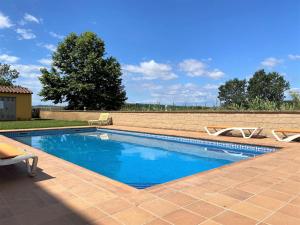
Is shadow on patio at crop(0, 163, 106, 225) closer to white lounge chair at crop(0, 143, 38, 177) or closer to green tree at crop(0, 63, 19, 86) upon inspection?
white lounge chair at crop(0, 143, 38, 177)

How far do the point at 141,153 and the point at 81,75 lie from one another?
17.0 m

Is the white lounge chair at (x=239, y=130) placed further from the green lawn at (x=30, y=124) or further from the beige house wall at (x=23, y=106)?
the beige house wall at (x=23, y=106)

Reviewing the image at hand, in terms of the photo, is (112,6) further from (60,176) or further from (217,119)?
(60,176)

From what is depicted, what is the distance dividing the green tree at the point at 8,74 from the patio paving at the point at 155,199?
3133cm

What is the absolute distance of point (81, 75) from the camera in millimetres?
24047

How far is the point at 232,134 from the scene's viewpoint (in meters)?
11.0

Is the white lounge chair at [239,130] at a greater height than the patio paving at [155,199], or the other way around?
the white lounge chair at [239,130]

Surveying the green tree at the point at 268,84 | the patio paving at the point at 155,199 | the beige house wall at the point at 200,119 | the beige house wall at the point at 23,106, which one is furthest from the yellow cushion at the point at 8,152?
the green tree at the point at 268,84

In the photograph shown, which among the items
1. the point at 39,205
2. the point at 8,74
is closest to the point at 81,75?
the point at 8,74

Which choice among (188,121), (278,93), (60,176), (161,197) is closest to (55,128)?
(188,121)

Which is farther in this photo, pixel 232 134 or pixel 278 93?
pixel 278 93

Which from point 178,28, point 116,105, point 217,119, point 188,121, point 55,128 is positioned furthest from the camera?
point 116,105

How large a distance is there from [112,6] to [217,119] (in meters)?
8.63

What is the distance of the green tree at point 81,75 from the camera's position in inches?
940
